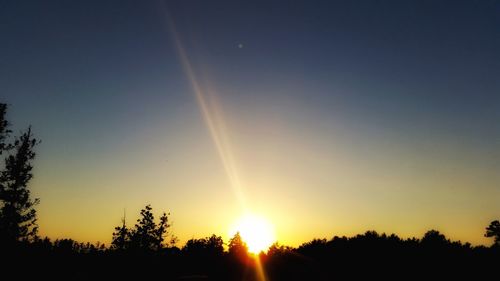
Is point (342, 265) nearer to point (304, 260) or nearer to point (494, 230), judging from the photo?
point (304, 260)

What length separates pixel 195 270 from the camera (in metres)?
54.5

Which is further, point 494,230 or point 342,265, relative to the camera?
point 494,230

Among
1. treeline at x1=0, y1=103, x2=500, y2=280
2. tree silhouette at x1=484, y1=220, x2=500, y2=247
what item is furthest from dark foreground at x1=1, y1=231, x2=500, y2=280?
tree silhouette at x1=484, y1=220, x2=500, y2=247

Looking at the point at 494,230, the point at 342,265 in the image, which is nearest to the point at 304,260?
the point at 342,265

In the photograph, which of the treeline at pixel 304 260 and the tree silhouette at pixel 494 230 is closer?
the treeline at pixel 304 260

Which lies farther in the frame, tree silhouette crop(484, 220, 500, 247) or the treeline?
tree silhouette crop(484, 220, 500, 247)

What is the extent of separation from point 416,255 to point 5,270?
38.4 m

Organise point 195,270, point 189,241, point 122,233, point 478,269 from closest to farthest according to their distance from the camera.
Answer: point 478,269, point 195,270, point 122,233, point 189,241

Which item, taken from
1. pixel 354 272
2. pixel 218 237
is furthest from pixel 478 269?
pixel 218 237

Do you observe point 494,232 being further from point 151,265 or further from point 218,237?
point 218,237

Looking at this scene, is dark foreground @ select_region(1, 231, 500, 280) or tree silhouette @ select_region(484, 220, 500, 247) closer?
dark foreground @ select_region(1, 231, 500, 280)

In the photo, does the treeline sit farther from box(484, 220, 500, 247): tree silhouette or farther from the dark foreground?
box(484, 220, 500, 247): tree silhouette

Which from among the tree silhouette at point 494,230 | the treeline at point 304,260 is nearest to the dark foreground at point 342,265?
the treeline at point 304,260

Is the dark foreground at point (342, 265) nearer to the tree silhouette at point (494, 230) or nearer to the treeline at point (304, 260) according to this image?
the treeline at point (304, 260)
